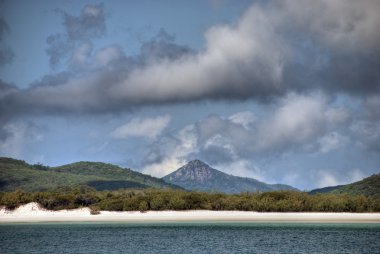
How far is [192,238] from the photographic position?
66250mm

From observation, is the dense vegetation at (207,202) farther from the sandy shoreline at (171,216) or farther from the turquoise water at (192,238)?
the turquoise water at (192,238)

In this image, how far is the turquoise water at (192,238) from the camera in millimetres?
56094

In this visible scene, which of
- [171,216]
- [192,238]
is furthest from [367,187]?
[192,238]

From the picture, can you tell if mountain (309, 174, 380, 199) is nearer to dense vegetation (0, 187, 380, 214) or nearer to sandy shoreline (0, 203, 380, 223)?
dense vegetation (0, 187, 380, 214)

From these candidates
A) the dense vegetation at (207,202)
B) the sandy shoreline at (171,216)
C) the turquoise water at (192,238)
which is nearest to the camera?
the turquoise water at (192,238)

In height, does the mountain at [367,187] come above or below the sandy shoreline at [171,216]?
above

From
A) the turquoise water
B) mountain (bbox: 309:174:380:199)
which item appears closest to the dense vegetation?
the turquoise water

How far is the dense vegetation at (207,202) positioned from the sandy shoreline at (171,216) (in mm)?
1693

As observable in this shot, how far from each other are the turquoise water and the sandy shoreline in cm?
786

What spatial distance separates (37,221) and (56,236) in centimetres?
2756

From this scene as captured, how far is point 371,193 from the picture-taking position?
445 feet

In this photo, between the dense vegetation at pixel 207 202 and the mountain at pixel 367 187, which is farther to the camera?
the mountain at pixel 367 187

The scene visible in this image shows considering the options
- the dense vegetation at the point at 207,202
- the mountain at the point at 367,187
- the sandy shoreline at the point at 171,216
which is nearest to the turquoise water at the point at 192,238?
the sandy shoreline at the point at 171,216

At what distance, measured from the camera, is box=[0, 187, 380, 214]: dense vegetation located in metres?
100
